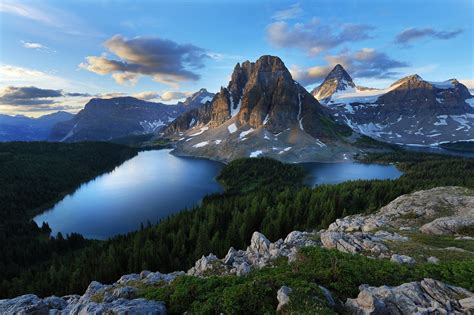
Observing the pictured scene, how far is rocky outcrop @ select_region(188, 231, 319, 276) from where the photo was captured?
28.1 meters

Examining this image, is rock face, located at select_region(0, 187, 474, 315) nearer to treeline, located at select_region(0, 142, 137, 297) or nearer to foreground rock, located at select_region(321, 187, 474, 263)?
foreground rock, located at select_region(321, 187, 474, 263)

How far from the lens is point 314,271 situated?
20359 mm

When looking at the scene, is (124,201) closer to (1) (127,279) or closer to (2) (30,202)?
(2) (30,202)

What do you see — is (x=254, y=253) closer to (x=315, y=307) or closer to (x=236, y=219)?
(x=315, y=307)

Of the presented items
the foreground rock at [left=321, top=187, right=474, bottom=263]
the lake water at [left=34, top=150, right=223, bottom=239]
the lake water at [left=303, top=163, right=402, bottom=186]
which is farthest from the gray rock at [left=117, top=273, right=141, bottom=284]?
the lake water at [left=303, top=163, right=402, bottom=186]

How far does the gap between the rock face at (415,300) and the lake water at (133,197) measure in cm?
8482

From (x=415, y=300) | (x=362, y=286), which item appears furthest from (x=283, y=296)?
(x=415, y=300)

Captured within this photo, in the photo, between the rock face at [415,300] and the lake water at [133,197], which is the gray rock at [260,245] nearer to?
the rock face at [415,300]

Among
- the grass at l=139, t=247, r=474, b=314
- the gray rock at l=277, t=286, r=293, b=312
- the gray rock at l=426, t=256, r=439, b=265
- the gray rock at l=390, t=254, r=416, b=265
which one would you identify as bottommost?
the gray rock at l=426, t=256, r=439, b=265

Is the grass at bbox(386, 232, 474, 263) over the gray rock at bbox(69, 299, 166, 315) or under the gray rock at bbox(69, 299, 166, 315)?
under

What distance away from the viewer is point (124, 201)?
12056 cm

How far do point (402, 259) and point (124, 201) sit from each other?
372 feet

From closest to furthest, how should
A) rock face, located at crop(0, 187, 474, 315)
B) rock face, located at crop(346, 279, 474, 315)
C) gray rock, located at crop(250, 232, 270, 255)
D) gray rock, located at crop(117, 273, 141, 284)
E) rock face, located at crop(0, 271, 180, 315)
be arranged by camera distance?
rock face, located at crop(346, 279, 474, 315) → rock face, located at crop(0, 187, 474, 315) → rock face, located at crop(0, 271, 180, 315) → gray rock, located at crop(117, 273, 141, 284) → gray rock, located at crop(250, 232, 270, 255)

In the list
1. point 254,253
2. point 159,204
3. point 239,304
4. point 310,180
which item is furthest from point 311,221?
point 310,180
